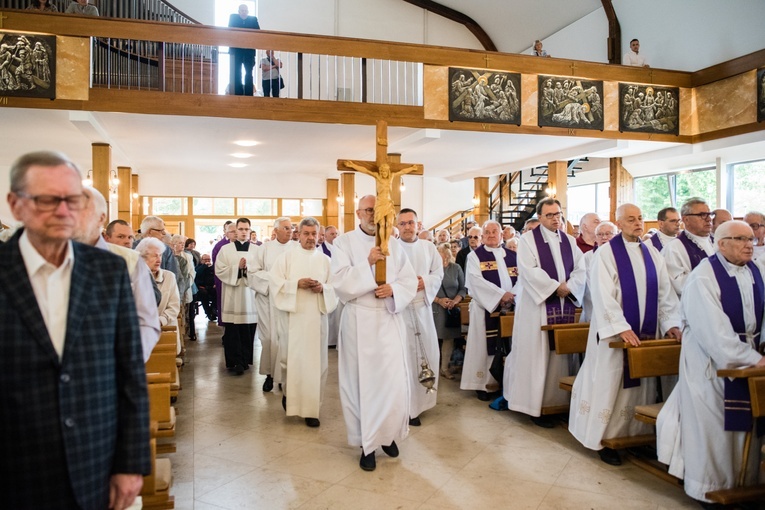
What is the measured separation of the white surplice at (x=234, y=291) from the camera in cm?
754

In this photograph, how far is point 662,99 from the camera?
12.4 metres

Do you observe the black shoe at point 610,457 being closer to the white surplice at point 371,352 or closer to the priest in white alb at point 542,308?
the priest in white alb at point 542,308

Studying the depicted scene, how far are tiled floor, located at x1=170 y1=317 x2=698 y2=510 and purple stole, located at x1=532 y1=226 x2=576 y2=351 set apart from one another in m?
1.01

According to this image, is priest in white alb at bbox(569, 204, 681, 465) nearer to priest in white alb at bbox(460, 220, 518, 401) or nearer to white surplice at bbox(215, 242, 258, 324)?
priest in white alb at bbox(460, 220, 518, 401)

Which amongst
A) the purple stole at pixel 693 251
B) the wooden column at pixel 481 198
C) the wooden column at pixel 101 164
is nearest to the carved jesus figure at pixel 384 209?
the purple stole at pixel 693 251

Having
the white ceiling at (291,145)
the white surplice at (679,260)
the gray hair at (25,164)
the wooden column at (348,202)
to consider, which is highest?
the white ceiling at (291,145)

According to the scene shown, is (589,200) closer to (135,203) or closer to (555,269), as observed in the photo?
(135,203)

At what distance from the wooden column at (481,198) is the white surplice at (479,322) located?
12.7m

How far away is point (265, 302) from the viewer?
7016 mm

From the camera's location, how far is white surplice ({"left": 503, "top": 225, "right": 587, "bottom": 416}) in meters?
5.41

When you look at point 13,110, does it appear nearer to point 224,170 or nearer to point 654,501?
point 224,170

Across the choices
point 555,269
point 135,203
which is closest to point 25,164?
point 555,269

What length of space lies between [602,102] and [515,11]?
7.04m

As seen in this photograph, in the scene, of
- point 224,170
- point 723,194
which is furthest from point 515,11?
point 224,170
